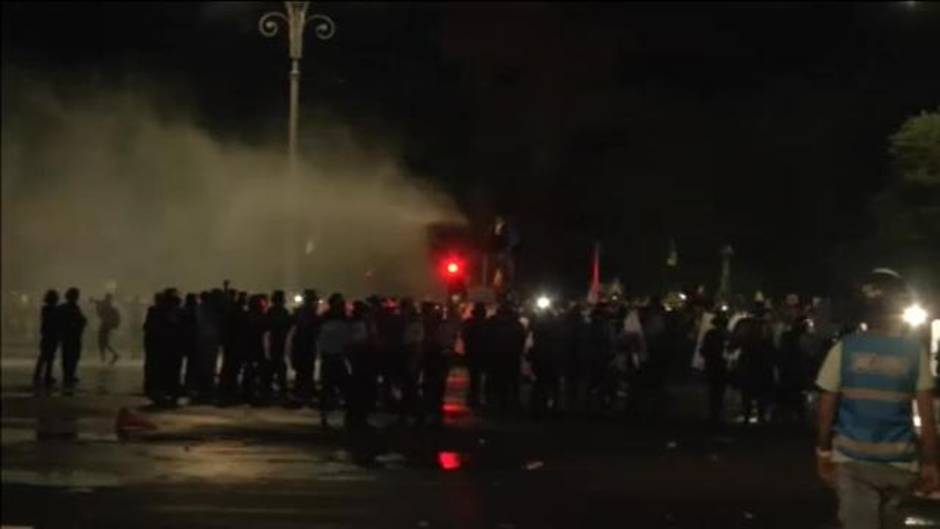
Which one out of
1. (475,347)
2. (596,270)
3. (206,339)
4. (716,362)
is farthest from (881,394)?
(596,270)

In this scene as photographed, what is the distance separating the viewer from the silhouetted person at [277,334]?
2281 cm

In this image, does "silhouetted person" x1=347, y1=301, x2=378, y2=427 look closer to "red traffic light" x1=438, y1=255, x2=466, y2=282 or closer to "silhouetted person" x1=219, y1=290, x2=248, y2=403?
"silhouetted person" x1=219, y1=290, x2=248, y2=403

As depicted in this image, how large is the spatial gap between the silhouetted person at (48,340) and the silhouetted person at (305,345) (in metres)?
3.11

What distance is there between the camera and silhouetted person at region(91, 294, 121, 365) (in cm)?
2596

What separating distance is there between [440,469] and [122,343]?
18.5 metres

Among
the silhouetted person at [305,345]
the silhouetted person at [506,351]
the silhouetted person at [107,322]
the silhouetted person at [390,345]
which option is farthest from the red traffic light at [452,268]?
the silhouetted person at [390,345]

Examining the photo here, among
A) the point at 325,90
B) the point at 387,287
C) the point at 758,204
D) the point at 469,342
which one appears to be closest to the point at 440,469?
the point at 469,342

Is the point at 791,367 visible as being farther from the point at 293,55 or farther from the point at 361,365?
the point at 293,55

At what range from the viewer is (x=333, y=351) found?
2031 cm

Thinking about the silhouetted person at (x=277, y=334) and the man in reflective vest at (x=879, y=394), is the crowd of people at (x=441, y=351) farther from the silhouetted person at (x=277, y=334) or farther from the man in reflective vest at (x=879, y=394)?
the man in reflective vest at (x=879, y=394)

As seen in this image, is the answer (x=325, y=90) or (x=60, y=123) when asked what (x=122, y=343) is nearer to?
(x=325, y=90)

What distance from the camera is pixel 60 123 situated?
59.9 feet

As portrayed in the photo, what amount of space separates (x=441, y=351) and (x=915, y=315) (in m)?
12.1

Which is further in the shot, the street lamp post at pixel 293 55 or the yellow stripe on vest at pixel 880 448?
the street lamp post at pixel 293 55
